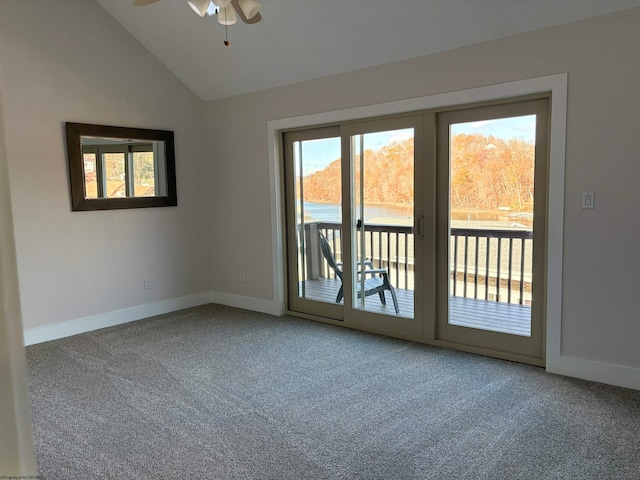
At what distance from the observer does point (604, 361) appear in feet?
10.6

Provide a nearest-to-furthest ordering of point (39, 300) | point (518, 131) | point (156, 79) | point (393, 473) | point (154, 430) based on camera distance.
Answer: point (393, 473), point (154, 430), point (518, 131), point (39, 300), point (156, 79)

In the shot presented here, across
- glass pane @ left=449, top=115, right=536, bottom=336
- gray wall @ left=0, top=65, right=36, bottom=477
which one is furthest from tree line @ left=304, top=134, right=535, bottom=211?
gray wall @ left=0, top=65, right=36, bottom=477

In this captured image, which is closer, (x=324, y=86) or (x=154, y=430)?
(x=154, y=430)

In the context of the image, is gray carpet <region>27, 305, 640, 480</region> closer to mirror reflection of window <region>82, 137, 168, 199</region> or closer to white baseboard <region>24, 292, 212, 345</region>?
white baseboard <region>24, 292, 212, 345</region>

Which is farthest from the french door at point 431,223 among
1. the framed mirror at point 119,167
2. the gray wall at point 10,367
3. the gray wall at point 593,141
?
the gray wall at point 10,367

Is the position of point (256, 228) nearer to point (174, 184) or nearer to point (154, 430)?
point (174, 184)

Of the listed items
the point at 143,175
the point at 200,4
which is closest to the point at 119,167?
the point at 143,175

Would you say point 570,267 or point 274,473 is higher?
point 570,267

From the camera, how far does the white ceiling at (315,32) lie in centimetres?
322

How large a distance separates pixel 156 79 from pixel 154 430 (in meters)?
3.65

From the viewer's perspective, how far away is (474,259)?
3830 mm

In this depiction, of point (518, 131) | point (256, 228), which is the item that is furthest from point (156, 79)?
point (518, 131)

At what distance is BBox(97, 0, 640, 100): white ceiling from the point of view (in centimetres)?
322

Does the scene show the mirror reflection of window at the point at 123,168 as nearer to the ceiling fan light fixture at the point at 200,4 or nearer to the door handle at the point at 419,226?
the ceiling fan light fixture at the point at 200,4
